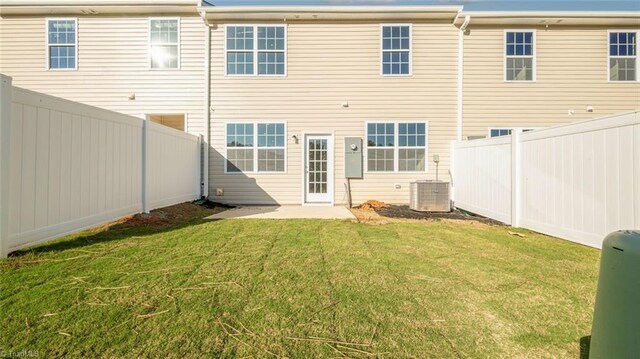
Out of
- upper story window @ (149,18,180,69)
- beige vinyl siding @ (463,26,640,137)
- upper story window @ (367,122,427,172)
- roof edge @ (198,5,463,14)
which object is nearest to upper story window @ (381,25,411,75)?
roof edge @ (198,5,463,14)

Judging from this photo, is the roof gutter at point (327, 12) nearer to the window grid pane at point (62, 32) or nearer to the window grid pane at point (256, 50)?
the window grid pane at point (256, 50)

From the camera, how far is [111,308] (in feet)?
7.00

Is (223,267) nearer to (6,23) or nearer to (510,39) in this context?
(510,39)

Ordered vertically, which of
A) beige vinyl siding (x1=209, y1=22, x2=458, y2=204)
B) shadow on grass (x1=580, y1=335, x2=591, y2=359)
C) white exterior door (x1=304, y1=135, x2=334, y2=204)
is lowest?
shadow on grass (x1=580, y1=335, x2=591, y2=359)

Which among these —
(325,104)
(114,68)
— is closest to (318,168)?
(325,104)

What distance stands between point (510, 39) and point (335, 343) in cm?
969

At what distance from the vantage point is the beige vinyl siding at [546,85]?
806cm

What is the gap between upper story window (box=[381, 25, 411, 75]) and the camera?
8164 millimetres

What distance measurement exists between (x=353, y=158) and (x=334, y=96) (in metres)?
1.87

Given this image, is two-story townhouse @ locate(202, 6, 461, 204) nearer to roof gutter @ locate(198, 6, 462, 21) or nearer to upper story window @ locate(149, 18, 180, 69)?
roof gutter @ locate(198, 6, 462, 21)

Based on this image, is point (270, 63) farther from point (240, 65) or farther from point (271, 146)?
point (271, 146)

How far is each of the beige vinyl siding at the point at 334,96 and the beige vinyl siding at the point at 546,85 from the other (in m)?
0.66

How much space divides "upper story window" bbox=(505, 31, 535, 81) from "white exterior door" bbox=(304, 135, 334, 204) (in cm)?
548

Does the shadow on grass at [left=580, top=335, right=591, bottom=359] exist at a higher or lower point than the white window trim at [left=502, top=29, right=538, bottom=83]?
lower
